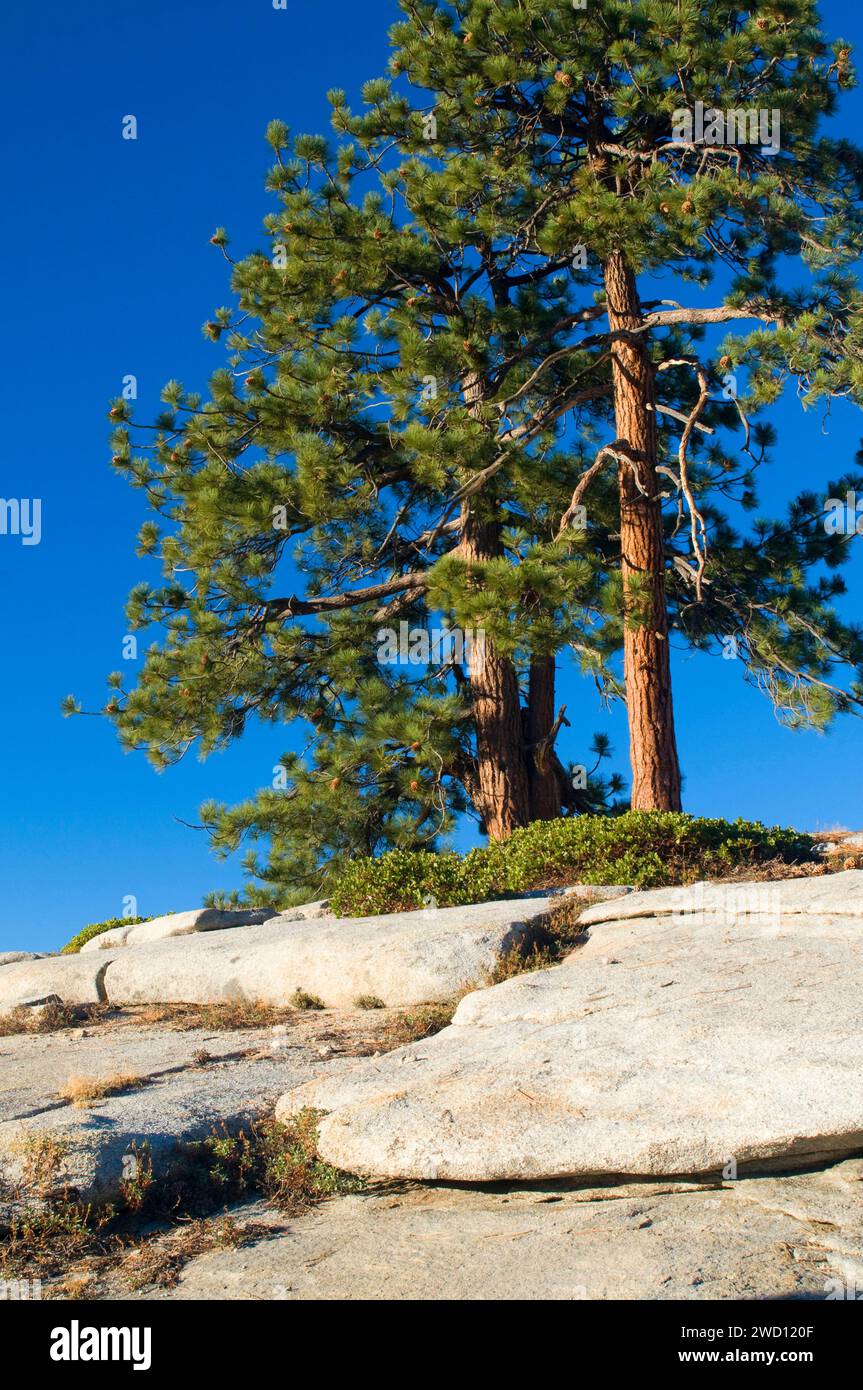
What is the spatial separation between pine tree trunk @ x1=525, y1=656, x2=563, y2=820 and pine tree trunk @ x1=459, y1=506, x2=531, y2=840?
14.5 inches

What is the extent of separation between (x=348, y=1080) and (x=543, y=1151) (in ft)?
4.96

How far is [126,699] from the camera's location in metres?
16.8

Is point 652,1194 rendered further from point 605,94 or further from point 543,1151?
point 605,94

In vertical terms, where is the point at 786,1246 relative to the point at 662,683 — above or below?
below

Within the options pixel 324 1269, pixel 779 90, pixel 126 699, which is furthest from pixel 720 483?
pixel 324 1269

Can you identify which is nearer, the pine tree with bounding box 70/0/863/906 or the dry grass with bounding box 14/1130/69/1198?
the dry grass with bounding box 14/1130/69/1198

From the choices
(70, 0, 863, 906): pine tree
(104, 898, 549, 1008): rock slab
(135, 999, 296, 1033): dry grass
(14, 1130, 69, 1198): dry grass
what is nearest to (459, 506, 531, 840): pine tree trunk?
(70, 0, 863, 906): pine tree

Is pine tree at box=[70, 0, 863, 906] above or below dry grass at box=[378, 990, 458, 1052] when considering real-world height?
above

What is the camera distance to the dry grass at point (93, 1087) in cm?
711

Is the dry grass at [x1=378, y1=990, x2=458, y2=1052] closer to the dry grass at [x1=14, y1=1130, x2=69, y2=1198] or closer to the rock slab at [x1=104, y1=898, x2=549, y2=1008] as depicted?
the rock slab at [x1=104, y1=898, x2=549, y2=1008]

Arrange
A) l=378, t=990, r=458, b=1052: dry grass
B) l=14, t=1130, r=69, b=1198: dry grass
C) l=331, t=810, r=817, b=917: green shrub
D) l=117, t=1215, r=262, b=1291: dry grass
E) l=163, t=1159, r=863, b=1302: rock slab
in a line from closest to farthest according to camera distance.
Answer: l=163, t=1159, r=863, b=1302: rock slab, l=117, t=1215, r=262, b=1291: dry grass, l=14, t=1130, r=69, b=1198: dry grass, l=378, t=990, r=458, b=1052: dry grass, l=331, t=810, r=817, b=917: green shrub

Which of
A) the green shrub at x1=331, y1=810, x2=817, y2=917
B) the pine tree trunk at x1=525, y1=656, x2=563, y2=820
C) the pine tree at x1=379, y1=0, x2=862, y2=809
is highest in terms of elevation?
the pine tree at x1=379, y1=0, x2=862, y2=809

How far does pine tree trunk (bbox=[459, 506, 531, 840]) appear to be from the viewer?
17047 millimetres

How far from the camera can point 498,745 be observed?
674 inches
